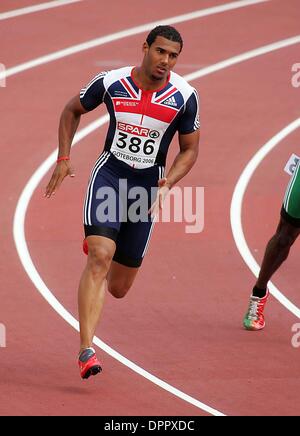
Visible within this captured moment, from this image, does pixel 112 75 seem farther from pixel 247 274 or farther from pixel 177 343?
pixel 247 274

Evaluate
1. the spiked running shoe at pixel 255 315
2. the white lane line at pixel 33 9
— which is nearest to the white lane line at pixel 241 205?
the spiked running shoe at pixel 255 315

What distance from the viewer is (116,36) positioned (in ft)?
67.1

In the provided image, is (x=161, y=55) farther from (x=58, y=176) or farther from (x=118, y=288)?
(x=118, y=288)

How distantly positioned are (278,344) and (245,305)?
104cm

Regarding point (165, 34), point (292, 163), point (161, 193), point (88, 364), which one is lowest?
point (88, 364)

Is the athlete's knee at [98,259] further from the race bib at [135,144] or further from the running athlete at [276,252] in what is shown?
the running athlete at [276,252]

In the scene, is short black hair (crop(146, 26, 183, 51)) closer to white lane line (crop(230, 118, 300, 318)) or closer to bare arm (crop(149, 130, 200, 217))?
bare arm (crop(149, 130, 200, 217))

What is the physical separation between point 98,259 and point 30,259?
3.49m

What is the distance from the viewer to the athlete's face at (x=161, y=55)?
9.70m

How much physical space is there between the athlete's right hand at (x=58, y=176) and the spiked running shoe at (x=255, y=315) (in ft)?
8.05

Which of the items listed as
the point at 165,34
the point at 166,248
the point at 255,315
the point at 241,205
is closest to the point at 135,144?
the point at 165,34

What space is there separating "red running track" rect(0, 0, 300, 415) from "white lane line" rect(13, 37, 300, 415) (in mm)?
75

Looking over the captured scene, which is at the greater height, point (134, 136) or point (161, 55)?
point (161, 55)

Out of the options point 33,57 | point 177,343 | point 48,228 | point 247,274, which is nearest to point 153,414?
point 177,343
